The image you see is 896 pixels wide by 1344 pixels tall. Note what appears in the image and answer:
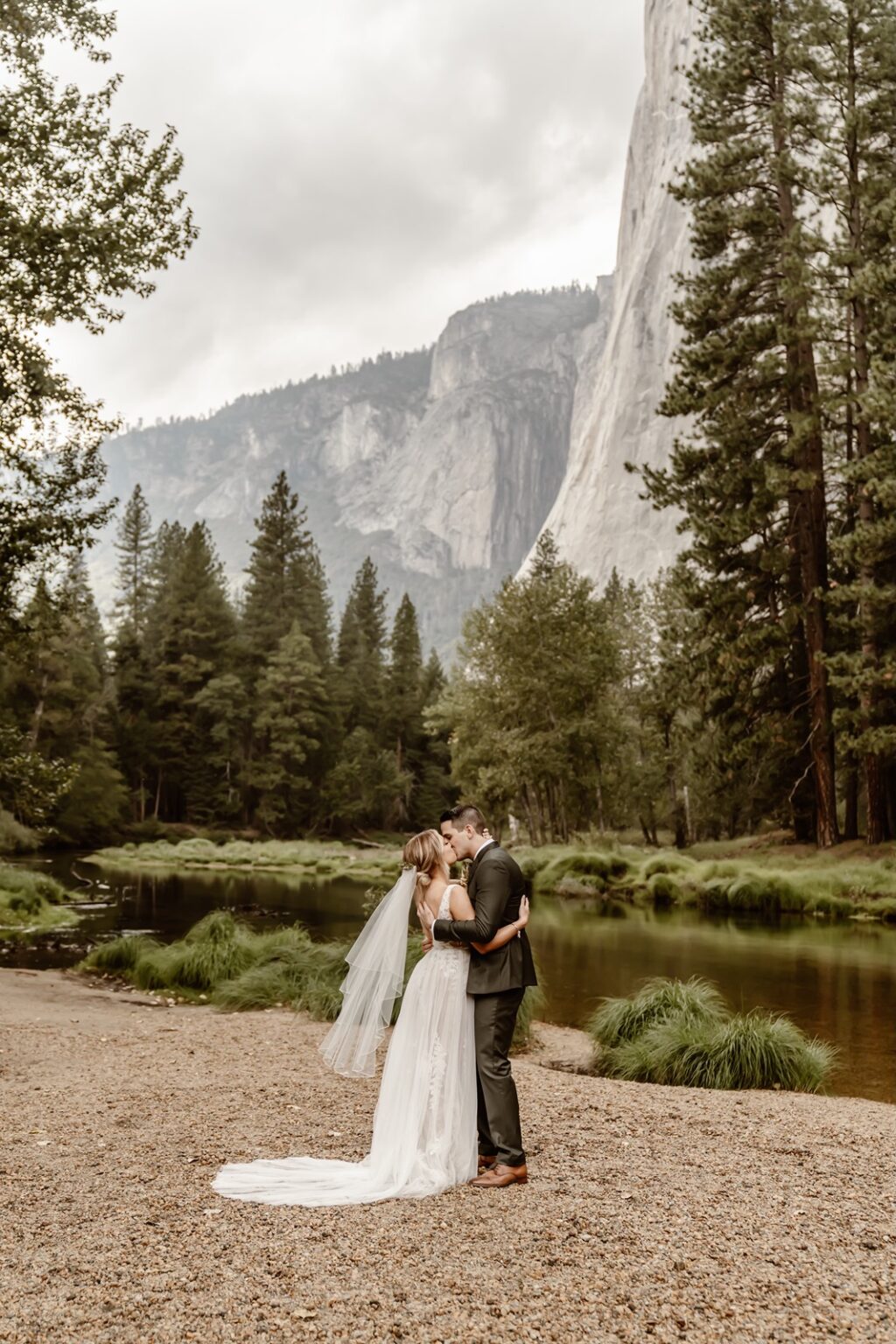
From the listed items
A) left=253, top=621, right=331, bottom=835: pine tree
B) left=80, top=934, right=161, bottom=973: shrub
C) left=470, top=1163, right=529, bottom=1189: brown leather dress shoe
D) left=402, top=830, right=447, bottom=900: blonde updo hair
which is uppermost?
left=253, top=621, right=331, bottom=835: pine tree

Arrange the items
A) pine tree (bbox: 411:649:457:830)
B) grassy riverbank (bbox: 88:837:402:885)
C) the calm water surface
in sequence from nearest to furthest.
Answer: the calm water surface → grassy riverbank (bbox: 88:837:402:885) → pine tree (bbox: 411:649:457:830)

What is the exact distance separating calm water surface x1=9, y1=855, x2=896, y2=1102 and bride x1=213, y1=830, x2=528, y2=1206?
16.2 ft

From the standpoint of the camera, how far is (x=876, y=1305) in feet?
12.6

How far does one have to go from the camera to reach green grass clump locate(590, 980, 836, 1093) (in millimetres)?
8875

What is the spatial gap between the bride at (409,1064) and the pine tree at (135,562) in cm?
6349

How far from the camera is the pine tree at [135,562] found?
6788cm

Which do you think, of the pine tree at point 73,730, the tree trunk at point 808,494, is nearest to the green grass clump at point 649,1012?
the tree trunk at point 808,494

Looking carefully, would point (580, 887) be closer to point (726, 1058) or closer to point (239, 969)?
point (239, 969)

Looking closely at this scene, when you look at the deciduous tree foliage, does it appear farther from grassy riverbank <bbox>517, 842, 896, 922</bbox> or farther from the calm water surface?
grassy riverbank <bbox>517, 842, 896, 922</bbox>

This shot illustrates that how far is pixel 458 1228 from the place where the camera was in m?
4.67

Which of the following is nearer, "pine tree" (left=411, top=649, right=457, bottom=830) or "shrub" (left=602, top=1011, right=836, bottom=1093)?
"shrub" (left=602, top=1011, right=836, bottom=1093)

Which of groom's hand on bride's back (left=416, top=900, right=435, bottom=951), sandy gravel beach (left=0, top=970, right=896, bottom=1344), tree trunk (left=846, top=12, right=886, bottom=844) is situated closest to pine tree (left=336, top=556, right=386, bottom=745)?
tree trunk (left=846, top=12, right=886, bottom=844)

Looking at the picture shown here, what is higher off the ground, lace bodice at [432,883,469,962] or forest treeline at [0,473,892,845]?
forest treeline at [0,473,892,845]

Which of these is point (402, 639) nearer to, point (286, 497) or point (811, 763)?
point (286, 497)
